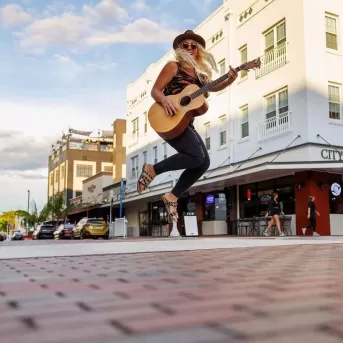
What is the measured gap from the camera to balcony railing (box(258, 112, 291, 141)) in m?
19.9

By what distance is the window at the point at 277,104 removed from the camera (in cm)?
2041

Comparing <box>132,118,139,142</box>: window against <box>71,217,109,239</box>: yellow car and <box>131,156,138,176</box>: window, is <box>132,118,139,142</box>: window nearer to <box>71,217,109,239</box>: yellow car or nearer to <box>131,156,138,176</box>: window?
<box>131,156,138,176</box>: window

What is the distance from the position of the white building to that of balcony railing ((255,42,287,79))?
5cm

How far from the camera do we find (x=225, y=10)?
82.1 ft

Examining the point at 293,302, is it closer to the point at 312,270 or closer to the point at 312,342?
the point at 312,342

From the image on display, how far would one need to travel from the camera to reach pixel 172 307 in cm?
196

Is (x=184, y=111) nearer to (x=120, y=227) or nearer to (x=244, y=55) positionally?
(x=244, y=55)

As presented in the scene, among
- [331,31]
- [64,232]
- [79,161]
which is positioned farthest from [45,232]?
[79,161]

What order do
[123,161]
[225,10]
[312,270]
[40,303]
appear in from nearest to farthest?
[40,303], [312,270], [225,10], [123,161]

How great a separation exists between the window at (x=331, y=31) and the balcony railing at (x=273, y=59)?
184 cm

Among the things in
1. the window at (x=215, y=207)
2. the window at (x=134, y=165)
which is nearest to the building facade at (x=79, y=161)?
the window at (x=134, y=165)

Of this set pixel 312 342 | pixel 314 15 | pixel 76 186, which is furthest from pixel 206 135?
pixel 76 186

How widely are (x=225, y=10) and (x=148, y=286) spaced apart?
80.2ft

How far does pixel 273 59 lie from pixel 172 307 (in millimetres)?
20770
